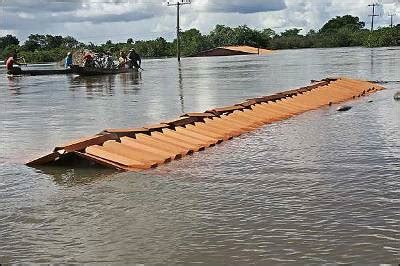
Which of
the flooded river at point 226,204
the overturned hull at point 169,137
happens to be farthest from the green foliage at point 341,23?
the flooded river at point 226,204

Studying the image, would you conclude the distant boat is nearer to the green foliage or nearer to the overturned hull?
the overturned hull

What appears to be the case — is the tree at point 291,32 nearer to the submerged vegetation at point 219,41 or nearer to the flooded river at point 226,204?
the submerged vegetation at point 219,41

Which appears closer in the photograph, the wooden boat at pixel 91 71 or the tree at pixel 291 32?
the wooden boat at pixel 91 71

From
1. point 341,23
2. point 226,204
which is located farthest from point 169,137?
point 341,23

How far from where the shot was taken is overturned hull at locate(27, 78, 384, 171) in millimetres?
9914

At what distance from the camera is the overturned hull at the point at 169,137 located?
9914mm

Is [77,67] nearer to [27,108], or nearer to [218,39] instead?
[27,108]

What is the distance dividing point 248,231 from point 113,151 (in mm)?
A: 4454

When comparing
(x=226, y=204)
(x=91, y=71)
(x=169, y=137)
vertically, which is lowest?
(x=226, y=204)

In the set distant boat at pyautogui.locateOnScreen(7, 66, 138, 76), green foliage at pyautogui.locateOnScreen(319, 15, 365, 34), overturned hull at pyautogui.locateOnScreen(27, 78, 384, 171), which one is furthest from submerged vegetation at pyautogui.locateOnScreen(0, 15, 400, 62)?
overturned hull at pyautogui.locateOnScreen(27, 78, 384, 171)

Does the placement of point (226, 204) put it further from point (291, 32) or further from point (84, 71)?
point (291, 32)

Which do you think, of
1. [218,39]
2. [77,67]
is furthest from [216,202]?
[218,39]

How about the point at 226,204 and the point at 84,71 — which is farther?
the point at 84,71

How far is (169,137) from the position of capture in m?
11.8
